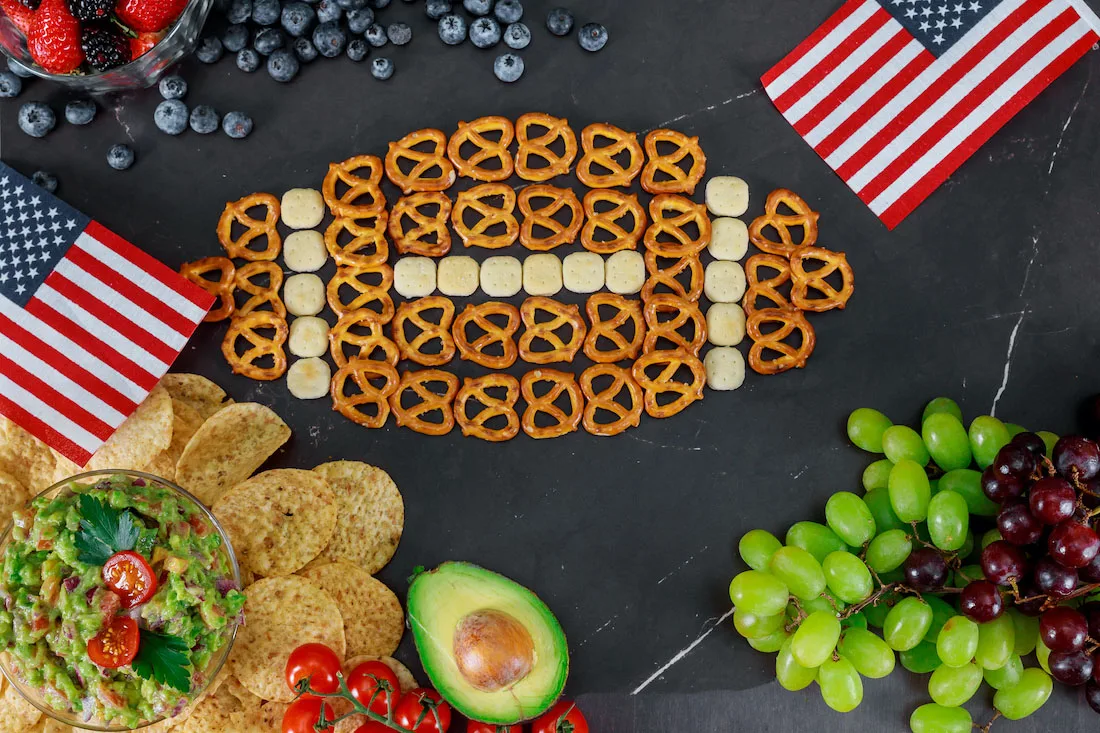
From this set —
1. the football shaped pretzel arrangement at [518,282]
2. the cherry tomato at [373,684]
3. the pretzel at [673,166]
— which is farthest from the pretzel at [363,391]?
the pretzel at [673,166]

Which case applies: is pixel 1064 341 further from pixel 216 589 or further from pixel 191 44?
pixel 191 44

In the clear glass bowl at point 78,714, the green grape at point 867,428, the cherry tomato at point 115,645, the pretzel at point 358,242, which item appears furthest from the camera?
the pretzel at point 358,242

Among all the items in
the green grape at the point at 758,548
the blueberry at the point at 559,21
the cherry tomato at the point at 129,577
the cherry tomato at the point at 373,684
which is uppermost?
the blueberry at the point at 559,21

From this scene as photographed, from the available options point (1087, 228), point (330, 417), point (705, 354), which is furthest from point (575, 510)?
point (1087, 228)

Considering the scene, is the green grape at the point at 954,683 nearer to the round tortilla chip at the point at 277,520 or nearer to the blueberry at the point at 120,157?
the round tortilla chip at the point at 277,520

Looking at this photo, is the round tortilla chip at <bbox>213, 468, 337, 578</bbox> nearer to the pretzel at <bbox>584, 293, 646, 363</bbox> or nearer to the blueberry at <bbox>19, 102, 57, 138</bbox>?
the pretzel at <bbox>584, 293, 646, 363</bbox>

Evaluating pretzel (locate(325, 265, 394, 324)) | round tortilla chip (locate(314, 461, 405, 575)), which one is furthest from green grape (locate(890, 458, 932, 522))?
pretzel (locate(325, 265, 394, 324))
